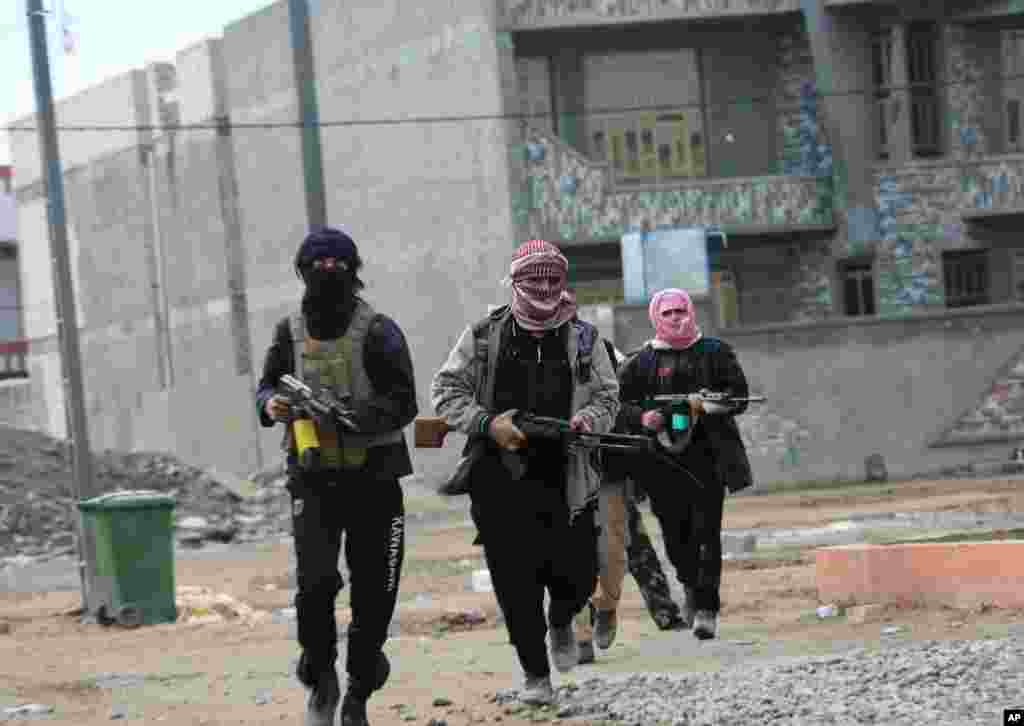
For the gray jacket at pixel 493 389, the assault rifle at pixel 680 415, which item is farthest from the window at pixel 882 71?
the gray jacket at pixel 493 389

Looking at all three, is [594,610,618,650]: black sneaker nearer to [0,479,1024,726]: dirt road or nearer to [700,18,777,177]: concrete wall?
[0,479,1024,726]: dirt road

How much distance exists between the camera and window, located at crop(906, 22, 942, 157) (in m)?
40.9

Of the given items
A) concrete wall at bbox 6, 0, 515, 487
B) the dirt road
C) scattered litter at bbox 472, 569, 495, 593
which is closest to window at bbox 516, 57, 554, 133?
concrete wall at bbox 6, 0, 515, 487

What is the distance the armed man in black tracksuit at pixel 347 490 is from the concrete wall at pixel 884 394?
26761 millimetres

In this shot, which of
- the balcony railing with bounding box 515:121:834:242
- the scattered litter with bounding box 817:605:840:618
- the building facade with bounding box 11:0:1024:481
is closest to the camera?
the scattered litter with bounding box 817:605:840:618

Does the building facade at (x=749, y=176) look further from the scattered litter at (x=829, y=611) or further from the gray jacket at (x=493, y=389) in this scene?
the gray jacket at (x=493, y=389)

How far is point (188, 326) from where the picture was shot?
51188mm

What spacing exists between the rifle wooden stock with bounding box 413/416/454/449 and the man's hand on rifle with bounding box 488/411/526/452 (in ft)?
1.09

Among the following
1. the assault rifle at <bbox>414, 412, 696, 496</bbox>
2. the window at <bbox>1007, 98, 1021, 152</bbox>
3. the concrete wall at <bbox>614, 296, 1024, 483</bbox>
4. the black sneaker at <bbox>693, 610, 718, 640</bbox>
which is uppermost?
the window at <bbox>1007, 98, 1021, 152</bbox>

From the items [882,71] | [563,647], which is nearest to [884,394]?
[882,71]

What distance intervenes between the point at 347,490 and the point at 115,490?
28.8 m

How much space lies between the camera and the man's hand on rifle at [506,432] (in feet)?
32.4

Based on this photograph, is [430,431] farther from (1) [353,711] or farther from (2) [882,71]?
(2) [882,71]

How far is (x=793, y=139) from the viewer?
42000 millimetres
